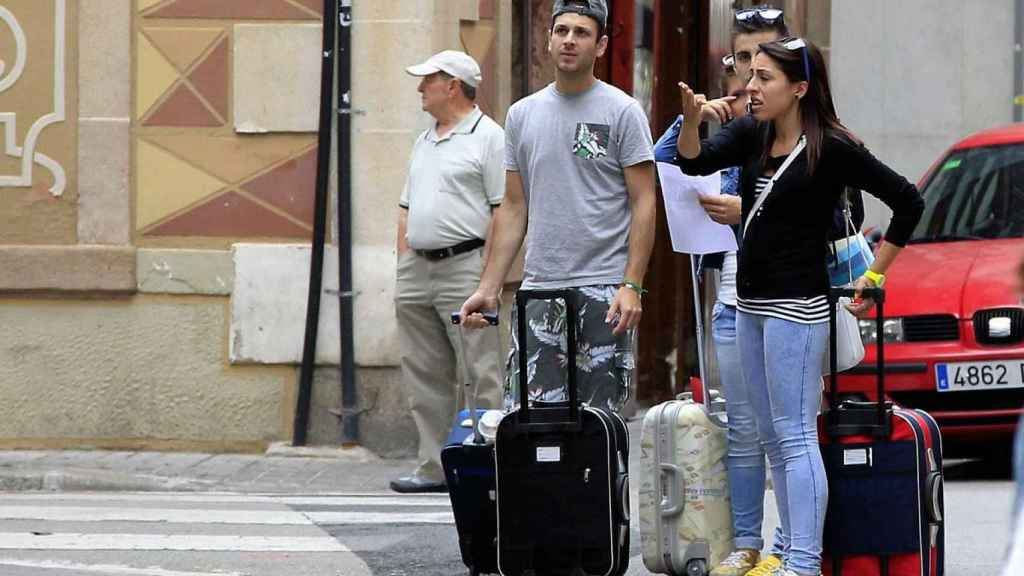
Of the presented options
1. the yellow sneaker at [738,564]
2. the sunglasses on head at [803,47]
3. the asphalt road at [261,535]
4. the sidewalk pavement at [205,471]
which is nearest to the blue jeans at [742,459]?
the yellow sneaker at [738,564]

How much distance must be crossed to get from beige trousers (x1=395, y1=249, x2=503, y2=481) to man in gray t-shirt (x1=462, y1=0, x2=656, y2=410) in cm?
296

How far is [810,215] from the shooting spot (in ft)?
20.8

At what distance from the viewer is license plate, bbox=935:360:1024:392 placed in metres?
9.72

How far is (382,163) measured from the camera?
36.1 ft

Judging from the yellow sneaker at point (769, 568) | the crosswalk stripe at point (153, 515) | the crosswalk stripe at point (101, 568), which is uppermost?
the yellow sneaker at point (769, 568)

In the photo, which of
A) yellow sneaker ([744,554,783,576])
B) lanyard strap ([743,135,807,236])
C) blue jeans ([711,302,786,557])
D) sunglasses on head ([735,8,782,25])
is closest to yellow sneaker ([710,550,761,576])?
blue jeans ([711,302,786,557])

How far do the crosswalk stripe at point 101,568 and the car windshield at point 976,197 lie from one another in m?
4.88

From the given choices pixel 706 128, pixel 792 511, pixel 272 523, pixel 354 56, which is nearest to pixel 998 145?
pixel 706 128

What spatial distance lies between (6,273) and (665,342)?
481 cm

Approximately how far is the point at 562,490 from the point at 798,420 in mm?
726

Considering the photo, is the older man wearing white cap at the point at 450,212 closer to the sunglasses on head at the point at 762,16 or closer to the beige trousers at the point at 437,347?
the beige trousers at the point at 437,347

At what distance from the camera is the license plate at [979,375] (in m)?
9.72

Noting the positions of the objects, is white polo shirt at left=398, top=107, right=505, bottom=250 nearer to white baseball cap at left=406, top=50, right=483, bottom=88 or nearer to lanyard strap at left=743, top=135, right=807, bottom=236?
white baseball cap at left=406, top=50, right=483, bottom=88

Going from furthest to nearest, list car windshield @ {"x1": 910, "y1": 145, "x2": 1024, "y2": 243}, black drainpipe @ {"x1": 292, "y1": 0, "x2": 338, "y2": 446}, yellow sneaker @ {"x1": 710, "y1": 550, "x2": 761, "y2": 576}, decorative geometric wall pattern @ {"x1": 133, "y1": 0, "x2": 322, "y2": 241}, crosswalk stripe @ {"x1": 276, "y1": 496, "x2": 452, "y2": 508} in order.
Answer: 1. decorative geometric wall pattern @ {"x1": 133, "y1": 0, "x2": 322, "y2": 241}
2. black drainpipe @ {"x1": 292, "y1": 0, "x2": 338, "y2": 446}
3. car windshield @ {"x1": 910, "y1": 145, "x2": 1024, "y2": 243}
4. crosswalk stripe @ {"x1": 276, "y1": 496, "x2": 452, "y2": 508}
5. yellow sneaker @ {"x1": 710, "y1": 550, "x2": 761, "y2": 576}
